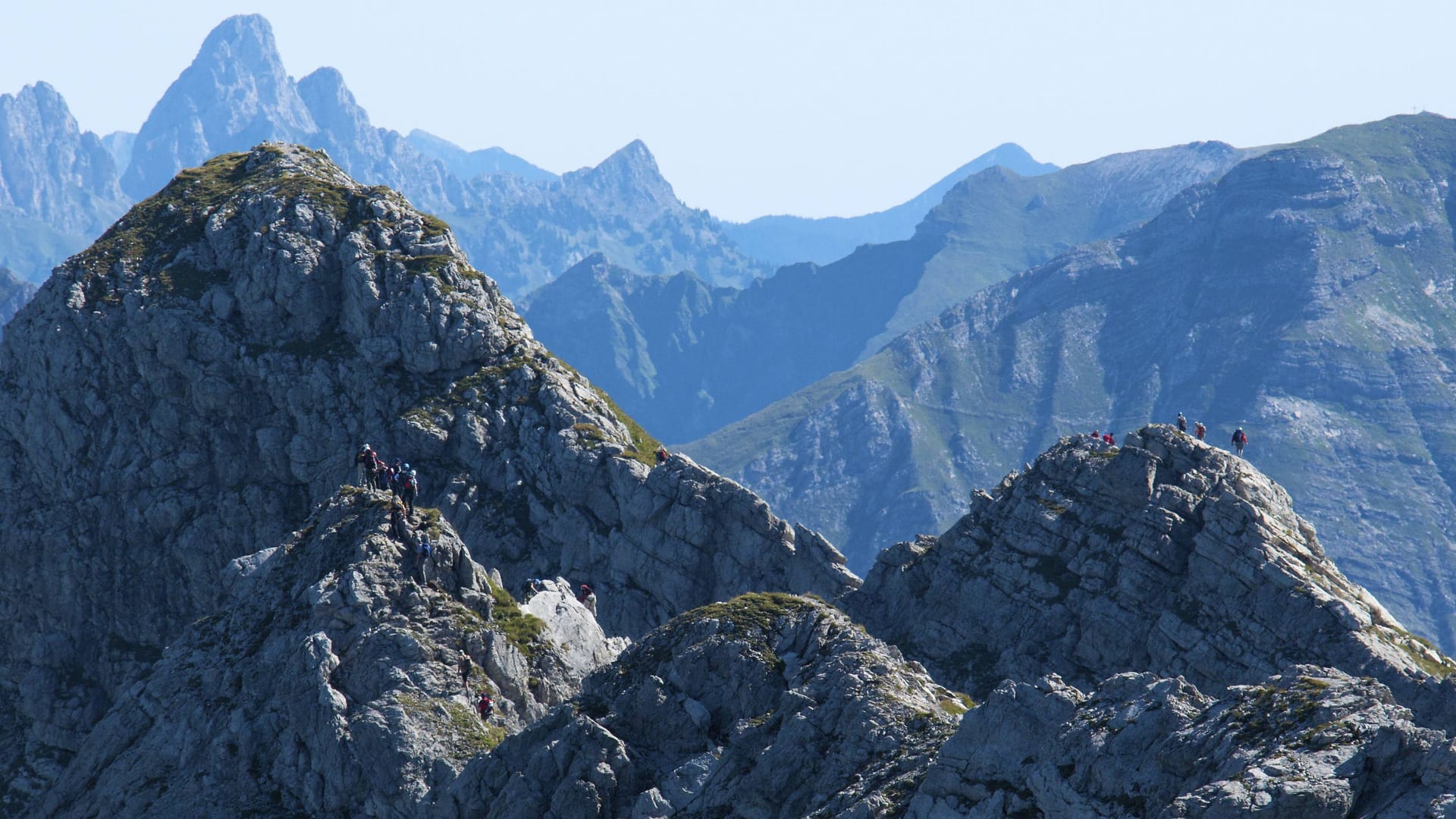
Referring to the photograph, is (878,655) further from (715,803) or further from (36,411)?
(36,411)

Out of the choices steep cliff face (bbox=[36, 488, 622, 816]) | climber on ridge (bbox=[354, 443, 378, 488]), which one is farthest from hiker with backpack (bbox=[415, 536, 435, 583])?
climber on ridge (bbox=[354, 443, 378, 488])

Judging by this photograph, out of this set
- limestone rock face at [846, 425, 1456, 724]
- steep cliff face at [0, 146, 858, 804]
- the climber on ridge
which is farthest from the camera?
steep cliff face at [0, 146, 858, 804]

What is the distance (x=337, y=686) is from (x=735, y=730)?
80.8 ft

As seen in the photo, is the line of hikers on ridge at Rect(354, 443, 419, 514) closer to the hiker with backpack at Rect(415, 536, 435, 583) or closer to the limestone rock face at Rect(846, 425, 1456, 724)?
the hiker with backpack at Rect(415, 536, 435, 583)

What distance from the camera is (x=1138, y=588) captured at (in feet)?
342

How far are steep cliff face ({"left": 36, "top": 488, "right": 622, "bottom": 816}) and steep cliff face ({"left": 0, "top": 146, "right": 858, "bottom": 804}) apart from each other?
3772 centimetres

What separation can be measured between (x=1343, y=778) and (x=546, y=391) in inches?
3916

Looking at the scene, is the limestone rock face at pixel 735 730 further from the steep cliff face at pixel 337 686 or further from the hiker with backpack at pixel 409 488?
the hiker with backpack at pixel 409 488

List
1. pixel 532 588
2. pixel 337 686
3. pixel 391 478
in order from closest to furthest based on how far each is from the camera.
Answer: pixel 337 686
pixel 391 478
pixel 532 588

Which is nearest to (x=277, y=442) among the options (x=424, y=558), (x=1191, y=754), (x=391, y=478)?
(x=391, y=478)

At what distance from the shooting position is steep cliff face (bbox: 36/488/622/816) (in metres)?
75.9

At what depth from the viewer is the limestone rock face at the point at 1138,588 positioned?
97438 mm

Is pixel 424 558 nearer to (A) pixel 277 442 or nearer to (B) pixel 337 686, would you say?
(B) pixel 337 686

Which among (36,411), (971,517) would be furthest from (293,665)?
(36,411)
